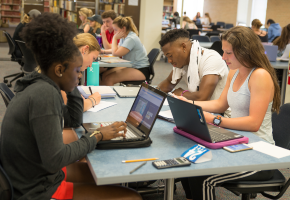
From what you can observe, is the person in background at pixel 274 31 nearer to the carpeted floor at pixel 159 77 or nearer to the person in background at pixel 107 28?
the carpeted floor at pixel 159 77

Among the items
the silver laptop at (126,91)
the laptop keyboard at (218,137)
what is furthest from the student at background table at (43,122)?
the silver laptop at (126,91)

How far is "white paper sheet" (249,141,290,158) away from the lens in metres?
1.23

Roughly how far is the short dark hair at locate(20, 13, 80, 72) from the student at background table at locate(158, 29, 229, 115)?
1.23 metres

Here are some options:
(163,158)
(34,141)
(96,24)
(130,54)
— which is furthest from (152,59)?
(34,141)

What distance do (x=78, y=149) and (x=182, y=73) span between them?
146 cm

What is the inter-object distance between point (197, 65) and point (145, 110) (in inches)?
38.6

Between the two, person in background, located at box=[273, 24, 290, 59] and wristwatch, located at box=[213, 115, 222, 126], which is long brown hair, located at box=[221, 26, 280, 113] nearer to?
wristwatch, located at box=[213, 115, 222, 126]

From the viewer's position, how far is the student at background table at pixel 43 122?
3.24 feet

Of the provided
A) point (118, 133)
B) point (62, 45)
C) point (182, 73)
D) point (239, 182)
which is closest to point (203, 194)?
point (239, 182)

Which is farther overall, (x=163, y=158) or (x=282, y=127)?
(x=282, y=127)

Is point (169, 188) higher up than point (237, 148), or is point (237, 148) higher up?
point (237, 148)

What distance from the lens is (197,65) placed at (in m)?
2.22

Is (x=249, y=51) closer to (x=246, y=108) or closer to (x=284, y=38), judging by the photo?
(x=246, y=108)

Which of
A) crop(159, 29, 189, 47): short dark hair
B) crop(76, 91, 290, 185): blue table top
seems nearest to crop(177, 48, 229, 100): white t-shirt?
crop(159, 29, 189, 47): short dark hair
